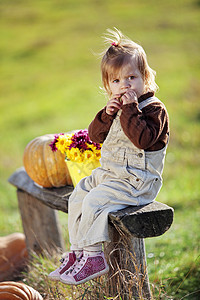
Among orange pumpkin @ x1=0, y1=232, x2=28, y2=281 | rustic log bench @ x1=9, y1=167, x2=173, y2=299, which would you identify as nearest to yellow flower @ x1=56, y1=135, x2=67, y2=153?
rustic log bench @ x1=9, y1=167, x2=173, y2=299

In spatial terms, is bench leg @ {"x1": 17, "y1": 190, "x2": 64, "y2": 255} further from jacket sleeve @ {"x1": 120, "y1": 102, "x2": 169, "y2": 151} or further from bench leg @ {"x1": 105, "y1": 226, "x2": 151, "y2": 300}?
jacket sleeve @ {"x1": 120, "y1": 102, "x2": 169, "y2": 151}

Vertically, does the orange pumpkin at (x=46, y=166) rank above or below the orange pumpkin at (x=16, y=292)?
above

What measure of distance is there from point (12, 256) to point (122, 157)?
2.75 meters

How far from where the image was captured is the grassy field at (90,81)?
622cm

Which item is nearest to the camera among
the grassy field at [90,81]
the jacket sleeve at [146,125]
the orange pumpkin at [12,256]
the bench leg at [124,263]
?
the jacket sleeve at [146,125]

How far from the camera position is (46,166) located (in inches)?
153

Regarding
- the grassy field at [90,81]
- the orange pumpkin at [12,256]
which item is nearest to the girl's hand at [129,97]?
the grassy field at [90,81]

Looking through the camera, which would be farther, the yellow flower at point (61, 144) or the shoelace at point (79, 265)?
the yellow flower at point (61, 144)

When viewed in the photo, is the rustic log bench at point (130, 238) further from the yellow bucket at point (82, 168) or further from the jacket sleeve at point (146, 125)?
the jacket sleeve at point (146, 125)

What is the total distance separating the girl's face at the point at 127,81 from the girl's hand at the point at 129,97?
6 centimetres

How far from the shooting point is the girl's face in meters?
2.66

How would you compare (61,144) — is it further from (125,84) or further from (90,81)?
(90,81)

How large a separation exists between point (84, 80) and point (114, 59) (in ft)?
49.0

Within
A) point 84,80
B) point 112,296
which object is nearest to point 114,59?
point 112,296
